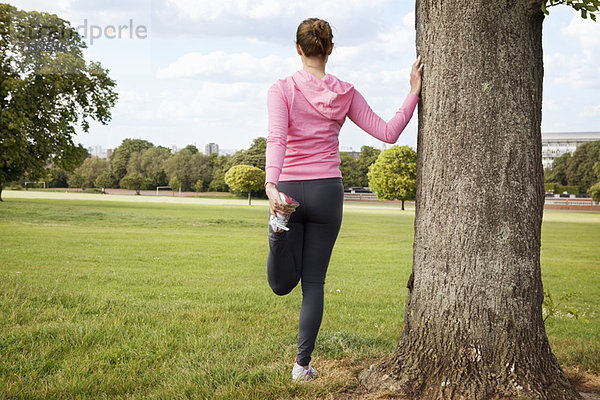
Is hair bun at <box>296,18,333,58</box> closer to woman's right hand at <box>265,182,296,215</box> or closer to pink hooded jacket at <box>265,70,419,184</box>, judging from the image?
pink hooded jacket at <box>265,70,419,184</box>

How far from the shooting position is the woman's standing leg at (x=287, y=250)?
3.11 metres

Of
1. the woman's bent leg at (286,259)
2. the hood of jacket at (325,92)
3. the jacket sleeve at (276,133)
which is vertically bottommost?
the woman's bent leg at (286,259)

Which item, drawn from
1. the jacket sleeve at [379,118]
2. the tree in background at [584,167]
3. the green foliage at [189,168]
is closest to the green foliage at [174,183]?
the green foliage at [189,168]

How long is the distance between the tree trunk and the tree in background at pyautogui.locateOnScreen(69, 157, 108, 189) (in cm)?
5565

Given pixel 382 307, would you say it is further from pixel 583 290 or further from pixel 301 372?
pixel 583 290

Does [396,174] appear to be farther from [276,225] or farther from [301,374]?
[276,225]

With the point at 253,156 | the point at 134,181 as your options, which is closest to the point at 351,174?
the point at 253,156

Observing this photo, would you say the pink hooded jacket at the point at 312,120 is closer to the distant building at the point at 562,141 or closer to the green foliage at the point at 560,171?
the green foliage at the point at 560,171

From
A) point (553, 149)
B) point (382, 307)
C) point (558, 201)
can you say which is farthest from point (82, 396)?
point (553, 149)

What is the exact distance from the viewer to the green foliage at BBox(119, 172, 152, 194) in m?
54.7

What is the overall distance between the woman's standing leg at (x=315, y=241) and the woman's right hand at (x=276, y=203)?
0.24 m

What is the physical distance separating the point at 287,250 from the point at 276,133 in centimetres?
73

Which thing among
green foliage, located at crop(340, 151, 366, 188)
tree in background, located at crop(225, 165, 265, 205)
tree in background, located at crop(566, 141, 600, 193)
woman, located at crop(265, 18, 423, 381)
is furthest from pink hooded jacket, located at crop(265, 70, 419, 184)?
tree in background, located at crop(566, 141, 600, 193)

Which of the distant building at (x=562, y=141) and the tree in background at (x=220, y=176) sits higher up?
the distant building at (x=562, y=141)
